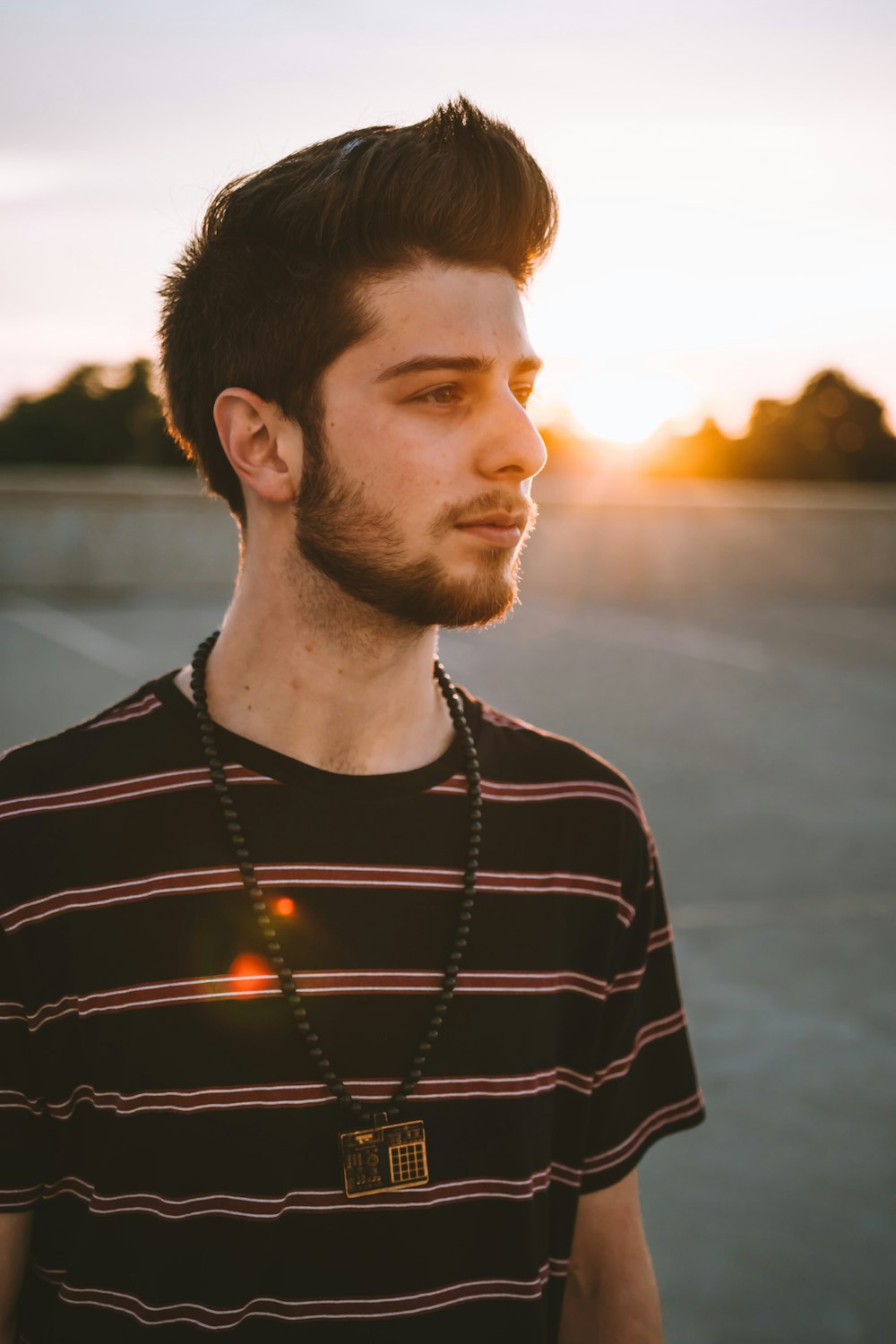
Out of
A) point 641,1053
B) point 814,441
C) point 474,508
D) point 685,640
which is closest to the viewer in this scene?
point 474,508

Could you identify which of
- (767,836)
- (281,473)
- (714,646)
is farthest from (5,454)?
(281,473)

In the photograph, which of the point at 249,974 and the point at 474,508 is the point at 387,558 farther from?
the point at 249,974

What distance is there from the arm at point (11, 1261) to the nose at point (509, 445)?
1171 millimetres

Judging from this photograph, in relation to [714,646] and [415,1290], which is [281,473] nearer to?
[415,1290]

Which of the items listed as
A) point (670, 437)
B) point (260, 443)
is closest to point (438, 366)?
point (260, 443)

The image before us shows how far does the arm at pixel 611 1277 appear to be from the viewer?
1.57 m

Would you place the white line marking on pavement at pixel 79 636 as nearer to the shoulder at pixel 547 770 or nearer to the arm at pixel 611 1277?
the shoulder at pixel 547 770

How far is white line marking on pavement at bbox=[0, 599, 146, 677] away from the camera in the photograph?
33.5 ft

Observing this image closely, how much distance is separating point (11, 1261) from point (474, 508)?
1.17m

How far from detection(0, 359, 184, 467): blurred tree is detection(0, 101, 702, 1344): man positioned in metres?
40.4

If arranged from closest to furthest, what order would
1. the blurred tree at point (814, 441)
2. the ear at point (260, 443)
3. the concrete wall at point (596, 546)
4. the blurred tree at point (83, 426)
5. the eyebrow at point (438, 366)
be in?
the eyebrow at point (438, 366) → the ear at point (260, 443) → the concrete wall at point (596, 546) → the blurred tree at point (814, 441) → the blurred tree at point (83, 426)

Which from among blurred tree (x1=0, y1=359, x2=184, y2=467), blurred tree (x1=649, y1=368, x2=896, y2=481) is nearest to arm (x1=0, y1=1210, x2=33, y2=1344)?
blurred tree (x1=649, y1=368, x2=896, y2=481)

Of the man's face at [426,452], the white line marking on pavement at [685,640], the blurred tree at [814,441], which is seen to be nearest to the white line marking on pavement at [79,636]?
the white line marking on pavement at [685,640]

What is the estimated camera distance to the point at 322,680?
5.20ft
